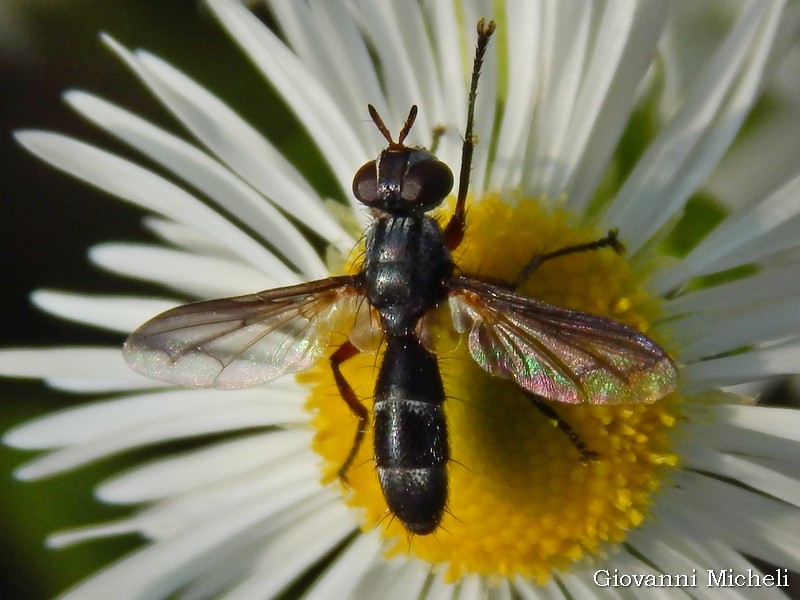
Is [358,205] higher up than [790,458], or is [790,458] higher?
[358,205]

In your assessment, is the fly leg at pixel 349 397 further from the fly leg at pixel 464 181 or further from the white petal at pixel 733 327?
the white petal at pixel 733 327

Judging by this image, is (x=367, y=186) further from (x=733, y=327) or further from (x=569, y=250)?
(x=733, y=327)

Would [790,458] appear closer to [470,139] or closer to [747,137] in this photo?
[747,137]

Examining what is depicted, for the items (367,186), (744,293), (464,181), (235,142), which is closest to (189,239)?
(235,142)

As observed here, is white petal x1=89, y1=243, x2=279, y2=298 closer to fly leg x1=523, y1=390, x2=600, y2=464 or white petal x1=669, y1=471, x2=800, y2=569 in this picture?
fly leg x1=523, y1=390, x2=600, y2=464

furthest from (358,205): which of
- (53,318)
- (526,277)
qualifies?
(53,318)

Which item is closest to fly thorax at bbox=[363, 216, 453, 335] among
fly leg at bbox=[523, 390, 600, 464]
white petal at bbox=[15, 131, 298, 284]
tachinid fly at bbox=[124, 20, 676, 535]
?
tachinid fly at bbox=[124, 20, 676, 535]

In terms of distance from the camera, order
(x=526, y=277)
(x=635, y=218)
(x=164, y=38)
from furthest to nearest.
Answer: (x=164, y=38), (x=635, y=218), (x=526, y=277)

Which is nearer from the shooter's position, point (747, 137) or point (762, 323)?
point (762, 323)

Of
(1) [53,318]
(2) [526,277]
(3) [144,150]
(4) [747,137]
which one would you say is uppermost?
(1) [53,318]
